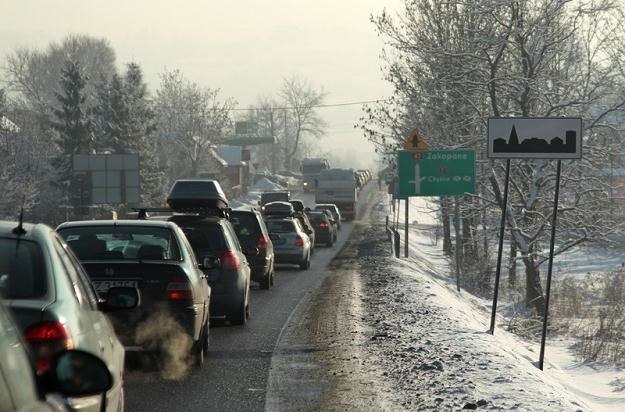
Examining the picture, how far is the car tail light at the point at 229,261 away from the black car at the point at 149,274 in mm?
3266

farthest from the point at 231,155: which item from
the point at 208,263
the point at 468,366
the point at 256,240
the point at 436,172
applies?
the point at 468,366

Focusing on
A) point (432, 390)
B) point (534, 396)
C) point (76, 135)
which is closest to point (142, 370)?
point (432, 390)

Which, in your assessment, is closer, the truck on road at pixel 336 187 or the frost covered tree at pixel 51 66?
the truck on road at pixel 336 187

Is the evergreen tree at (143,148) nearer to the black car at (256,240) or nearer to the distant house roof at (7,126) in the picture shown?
the distant house roof at (7,126)

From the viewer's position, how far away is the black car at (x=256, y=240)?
891 inches

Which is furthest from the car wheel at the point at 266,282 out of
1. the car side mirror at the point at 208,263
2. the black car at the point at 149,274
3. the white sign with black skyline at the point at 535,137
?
the black car at the point at 149,274

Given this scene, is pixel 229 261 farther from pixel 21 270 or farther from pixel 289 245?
pixel 289 245

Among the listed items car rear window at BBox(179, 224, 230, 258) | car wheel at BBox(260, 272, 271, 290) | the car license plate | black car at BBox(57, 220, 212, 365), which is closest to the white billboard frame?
car wheel at BBox(260, 272, 271, 290)

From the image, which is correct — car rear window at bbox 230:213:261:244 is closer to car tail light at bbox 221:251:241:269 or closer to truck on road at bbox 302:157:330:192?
car tail light at bbox 221:251:241:269

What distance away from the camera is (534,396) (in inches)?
379

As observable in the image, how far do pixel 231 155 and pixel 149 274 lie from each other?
130553 mm

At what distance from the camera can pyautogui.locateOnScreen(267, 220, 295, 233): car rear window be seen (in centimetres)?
3191

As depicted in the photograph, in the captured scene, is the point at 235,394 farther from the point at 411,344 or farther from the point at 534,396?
the point at 411,344

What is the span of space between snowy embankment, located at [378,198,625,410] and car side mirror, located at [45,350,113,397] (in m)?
6.02
